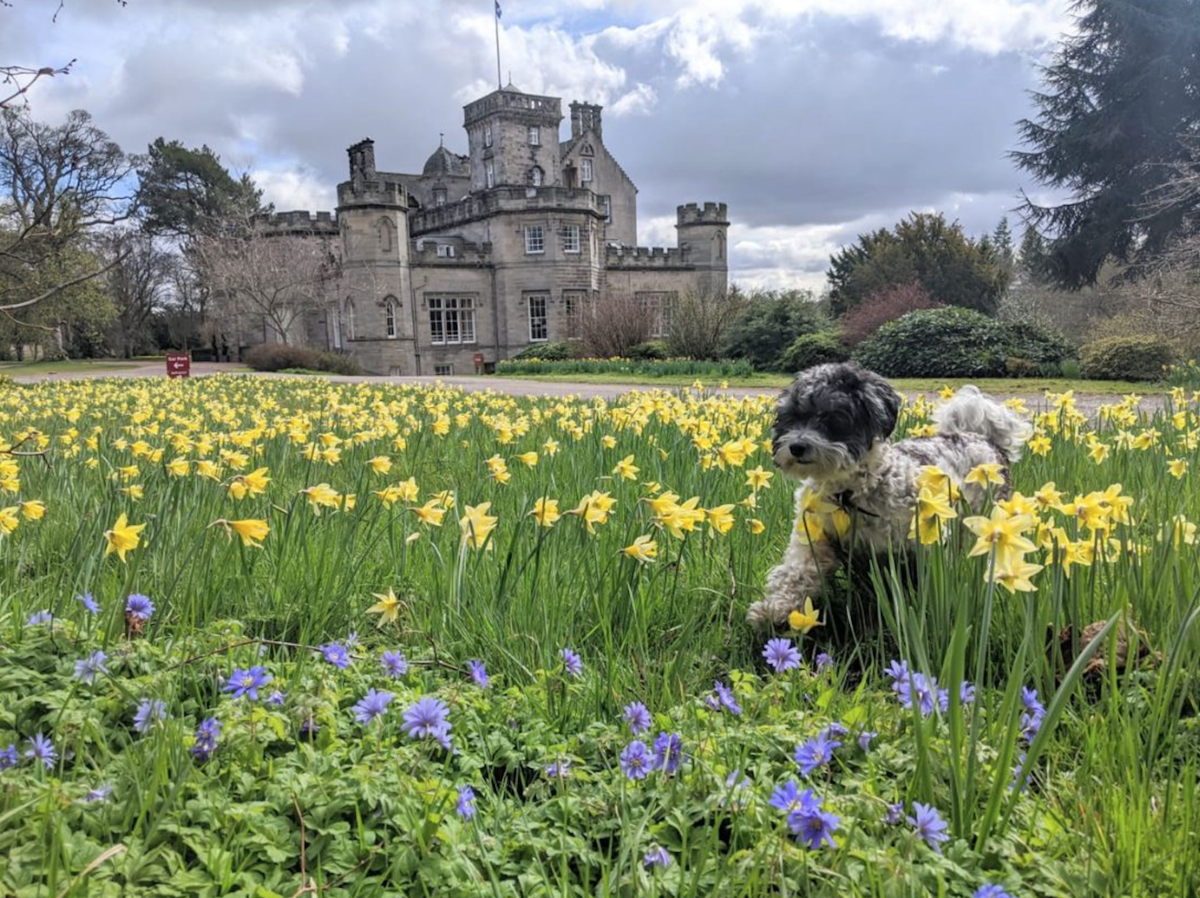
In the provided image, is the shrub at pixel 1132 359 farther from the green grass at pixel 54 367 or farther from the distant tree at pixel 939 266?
the green grass at pixel 54 367

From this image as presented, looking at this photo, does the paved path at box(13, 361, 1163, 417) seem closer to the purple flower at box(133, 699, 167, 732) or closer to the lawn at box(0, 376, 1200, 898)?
the lawn at box(0, 376, 1200, 898)

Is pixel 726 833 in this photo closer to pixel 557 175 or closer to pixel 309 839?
pixel 309 839

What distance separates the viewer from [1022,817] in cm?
156

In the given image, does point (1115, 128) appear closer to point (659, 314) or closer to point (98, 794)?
point (659, 314)

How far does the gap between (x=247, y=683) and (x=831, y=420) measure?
7.09 feet

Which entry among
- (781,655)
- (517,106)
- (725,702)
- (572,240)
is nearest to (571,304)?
(572,240)

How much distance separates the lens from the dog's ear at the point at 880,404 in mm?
2975

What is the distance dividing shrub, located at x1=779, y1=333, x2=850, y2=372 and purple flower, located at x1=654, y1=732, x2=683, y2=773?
22.3 metres

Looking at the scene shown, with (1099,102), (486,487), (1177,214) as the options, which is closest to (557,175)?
(1099,102)

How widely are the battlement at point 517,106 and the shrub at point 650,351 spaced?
97.3ft

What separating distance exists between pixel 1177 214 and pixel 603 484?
31674 millimetres

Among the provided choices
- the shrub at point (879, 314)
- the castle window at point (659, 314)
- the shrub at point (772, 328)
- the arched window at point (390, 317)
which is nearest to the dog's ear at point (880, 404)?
the shrub at point (772, 328)

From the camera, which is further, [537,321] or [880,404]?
[537,321]

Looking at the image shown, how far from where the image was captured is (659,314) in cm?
3872
